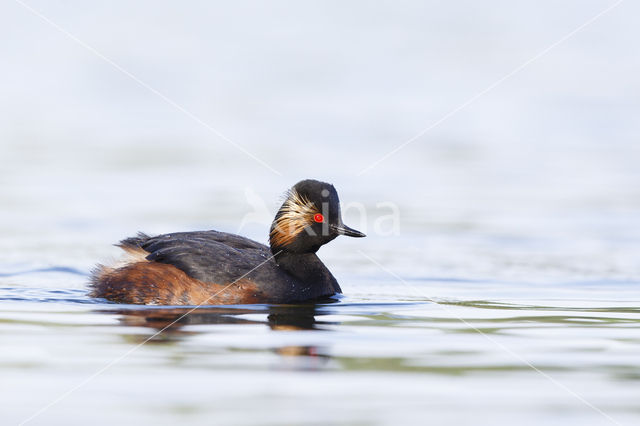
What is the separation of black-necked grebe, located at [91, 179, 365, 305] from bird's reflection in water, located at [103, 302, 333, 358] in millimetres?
233

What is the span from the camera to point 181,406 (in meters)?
5.76

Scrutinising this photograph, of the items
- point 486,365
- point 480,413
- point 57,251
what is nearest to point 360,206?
point 57,251

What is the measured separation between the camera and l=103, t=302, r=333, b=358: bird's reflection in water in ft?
25.4

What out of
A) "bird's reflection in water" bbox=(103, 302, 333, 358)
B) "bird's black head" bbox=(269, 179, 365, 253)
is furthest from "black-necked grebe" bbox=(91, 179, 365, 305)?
"bird's reflection in water" bbox=(103, 302, 333, 358)

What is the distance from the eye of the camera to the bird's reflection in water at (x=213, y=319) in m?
7.73

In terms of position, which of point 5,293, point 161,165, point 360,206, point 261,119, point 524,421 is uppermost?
point 261,119

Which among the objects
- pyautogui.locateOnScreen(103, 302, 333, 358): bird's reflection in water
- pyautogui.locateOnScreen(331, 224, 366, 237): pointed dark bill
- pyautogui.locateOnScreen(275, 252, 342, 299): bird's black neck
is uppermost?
pyautogui.locateOnScreen(331, 224, 366, 237): pointed dark bill

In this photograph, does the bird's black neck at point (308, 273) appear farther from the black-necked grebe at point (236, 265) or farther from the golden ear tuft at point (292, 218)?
the golden ear tuft at point (292, 218)

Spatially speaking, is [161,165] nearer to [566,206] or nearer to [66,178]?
[66,178]

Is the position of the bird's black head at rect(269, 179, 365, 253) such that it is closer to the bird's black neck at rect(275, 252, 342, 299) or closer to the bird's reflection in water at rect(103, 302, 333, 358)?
the bird's black neck at rect(275, 252, 342, 299)

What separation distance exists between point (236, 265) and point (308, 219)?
0.84 meters

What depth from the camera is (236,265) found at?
9.71m

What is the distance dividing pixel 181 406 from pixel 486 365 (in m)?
2.11

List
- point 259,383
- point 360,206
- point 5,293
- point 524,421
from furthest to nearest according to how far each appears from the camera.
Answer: point 360,206
point 5,293
point 259,383
point 524,421
